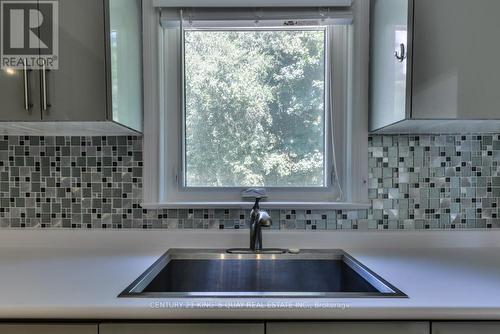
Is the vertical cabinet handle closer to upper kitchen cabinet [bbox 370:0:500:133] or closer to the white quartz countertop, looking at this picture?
the white quartz countertop

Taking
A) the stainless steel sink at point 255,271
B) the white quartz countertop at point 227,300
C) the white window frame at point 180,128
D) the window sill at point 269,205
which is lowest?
the stainless steel sink at point 255,271

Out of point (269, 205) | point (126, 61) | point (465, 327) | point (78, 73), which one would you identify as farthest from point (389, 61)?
point (78, 73)

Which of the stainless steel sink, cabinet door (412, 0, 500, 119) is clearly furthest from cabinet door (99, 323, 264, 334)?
cabinet door (412, 0, 500, 119)

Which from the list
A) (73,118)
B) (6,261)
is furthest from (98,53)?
(6,261)

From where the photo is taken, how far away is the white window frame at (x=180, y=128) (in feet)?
4.53

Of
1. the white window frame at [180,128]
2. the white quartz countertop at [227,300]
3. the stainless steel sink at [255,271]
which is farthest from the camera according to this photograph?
the white window frame at [180,128]

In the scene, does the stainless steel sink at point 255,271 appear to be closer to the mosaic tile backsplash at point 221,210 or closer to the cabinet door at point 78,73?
the mosaic tile backsplash at point 221,210

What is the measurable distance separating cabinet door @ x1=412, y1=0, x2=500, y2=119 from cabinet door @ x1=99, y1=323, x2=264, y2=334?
827 mm

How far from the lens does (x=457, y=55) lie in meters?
1.01

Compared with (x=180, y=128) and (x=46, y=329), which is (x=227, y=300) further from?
(x=180, y=128)

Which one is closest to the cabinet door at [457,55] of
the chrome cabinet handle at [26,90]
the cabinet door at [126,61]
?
the cabinet door at [126,61]

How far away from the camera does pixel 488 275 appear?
1.03 m

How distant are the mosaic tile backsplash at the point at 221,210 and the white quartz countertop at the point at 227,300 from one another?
0.05 meters

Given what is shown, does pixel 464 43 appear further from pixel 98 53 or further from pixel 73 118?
pixel 73 118
